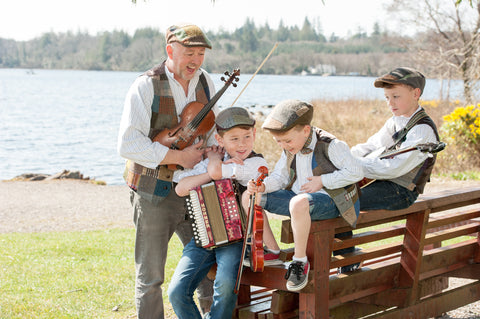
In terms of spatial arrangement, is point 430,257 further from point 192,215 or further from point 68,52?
point 68,52

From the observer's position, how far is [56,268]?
276 inches

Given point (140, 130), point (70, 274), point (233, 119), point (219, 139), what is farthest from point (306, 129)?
point (70, 274)

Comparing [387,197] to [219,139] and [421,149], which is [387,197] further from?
[219,139]

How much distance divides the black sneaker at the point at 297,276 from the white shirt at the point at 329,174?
509 millimetres

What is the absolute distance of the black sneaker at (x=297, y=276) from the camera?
11.1 feet

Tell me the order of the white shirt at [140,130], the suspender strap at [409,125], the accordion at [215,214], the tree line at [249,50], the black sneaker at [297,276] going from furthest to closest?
the tree line at [249,50] < the suspender strap at [409,125] < the white shirt at [140,130] < the accordion at [215,214] < the black sneaker at [297,276]

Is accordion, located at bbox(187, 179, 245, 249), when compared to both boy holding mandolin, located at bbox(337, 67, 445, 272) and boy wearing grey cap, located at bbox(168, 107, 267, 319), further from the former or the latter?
boy holding mandolin, located at bbox(337, 67, 445, 272)

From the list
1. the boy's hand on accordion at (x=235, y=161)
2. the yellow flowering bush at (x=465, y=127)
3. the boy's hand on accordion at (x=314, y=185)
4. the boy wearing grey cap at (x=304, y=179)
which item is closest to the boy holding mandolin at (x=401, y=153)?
the boy wearing grey cap at (x=304, y=179)

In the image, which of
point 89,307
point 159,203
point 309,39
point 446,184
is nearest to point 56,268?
point 89,307

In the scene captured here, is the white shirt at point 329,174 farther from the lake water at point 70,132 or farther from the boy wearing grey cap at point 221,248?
the lake water at point 70,132

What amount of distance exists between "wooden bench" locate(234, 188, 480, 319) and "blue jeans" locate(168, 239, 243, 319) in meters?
0.22

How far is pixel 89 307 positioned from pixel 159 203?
78.9 inches

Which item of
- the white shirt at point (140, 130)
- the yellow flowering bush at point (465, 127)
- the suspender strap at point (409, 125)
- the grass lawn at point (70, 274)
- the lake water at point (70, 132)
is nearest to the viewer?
the white shirt at point (140, 130)

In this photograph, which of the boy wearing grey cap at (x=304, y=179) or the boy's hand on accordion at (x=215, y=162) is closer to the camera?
the boy wearing grey cap at (x=304, y=179)
